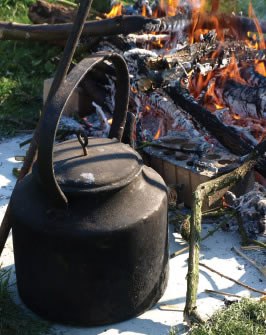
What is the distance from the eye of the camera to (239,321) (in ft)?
11.4

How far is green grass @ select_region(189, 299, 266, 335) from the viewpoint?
3402mm

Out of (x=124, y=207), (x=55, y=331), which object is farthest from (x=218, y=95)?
(x=55, y=331)

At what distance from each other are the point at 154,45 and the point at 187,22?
41cm

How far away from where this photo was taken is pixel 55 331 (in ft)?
11.6

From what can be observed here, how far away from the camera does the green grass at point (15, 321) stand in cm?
348

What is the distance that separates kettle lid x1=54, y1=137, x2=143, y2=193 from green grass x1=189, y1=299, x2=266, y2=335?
2.77ft

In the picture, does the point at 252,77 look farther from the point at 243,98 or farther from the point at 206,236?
the point at 206,236

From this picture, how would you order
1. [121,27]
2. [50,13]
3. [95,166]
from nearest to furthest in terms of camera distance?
[95,166] → [121,27] → [50,13]

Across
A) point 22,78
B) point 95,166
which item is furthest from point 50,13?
point 95,166

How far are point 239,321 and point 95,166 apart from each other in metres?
1.09

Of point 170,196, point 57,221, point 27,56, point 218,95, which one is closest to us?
point 57,221

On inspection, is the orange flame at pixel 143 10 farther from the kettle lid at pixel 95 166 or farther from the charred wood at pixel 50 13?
the kettle lid at pixel 95 166

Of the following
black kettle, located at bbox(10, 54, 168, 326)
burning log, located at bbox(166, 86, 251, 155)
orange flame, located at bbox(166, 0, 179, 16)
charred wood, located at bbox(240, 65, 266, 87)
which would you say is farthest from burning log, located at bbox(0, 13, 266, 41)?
black kettle, located at bbox(10, 54, 168, 326)

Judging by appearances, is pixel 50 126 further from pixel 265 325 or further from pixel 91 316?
pixel 265 325
